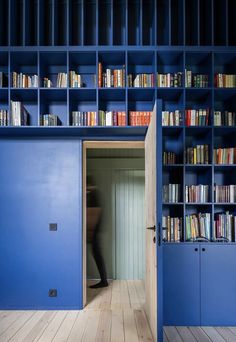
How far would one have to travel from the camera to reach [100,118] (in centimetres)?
301

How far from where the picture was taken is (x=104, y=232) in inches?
167

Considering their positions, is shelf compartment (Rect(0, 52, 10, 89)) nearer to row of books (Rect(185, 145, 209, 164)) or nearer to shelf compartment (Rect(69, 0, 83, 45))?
shelf compartment (Rect(69, 0, 83, 45))

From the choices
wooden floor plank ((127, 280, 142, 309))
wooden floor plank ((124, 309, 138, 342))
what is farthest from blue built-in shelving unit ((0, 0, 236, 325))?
wooden floor plank ((127, 280, 142, 309))

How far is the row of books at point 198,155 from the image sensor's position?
2939 mm

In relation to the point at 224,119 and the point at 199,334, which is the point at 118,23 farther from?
the point at 199,334

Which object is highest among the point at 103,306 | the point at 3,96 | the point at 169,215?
the point at 3,96

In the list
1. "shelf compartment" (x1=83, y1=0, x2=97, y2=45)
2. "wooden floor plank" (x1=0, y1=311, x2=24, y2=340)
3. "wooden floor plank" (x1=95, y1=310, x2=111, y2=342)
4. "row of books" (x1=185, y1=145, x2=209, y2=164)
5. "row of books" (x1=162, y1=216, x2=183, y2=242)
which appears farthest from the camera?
"shelf compartment" (x1=83, y1=0, x2=97, y2=45)

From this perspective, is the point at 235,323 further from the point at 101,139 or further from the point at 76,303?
the point at 101,139

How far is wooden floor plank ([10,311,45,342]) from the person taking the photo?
2.50m

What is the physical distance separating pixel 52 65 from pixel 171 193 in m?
2.02

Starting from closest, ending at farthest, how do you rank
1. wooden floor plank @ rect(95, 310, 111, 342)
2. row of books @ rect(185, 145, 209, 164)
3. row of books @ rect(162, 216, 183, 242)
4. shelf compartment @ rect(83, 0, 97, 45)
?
wooden floor plank @ rect(95, 310, 111, 342) < row of books @ rect(162, 216, 183, 242) < row of books @ rect(185, 145, 209, 164) < shelf compartment @ rect(83, 0, 97, 45)

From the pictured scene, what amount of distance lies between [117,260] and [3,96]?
9.18ft

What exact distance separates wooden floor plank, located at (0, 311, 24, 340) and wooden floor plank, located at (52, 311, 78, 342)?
53 centimetres

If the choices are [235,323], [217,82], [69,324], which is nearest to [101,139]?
[217,82]
